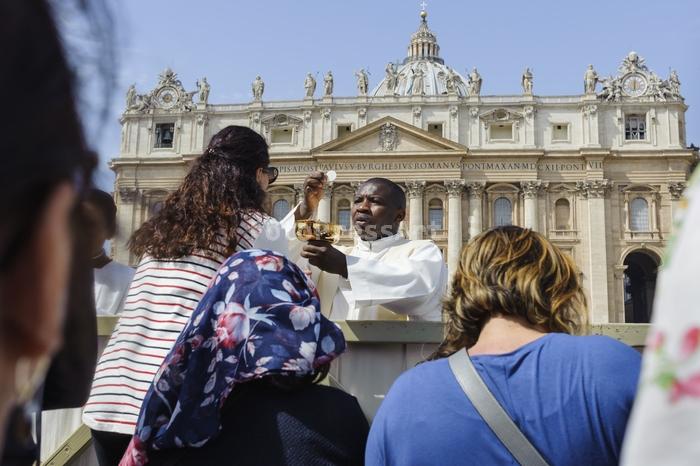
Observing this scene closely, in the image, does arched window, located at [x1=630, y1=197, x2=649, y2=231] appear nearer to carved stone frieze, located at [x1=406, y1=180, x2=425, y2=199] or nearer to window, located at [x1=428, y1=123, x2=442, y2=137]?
window, located at [x1=428, y1=123, x2=442, y2=137]

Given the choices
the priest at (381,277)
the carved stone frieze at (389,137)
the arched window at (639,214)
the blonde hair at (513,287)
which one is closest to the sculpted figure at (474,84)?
the carved stone frieze at (389,137)

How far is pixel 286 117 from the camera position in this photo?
114 ft

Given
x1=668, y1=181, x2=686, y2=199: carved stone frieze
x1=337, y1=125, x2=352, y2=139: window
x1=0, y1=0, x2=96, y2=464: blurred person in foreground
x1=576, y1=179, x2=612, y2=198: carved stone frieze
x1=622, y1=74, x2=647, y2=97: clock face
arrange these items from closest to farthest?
x1=0, y1=0, x2=96, y2=464: blurred person in foreground < x1=668, y1=181, x2=686, y2=199: carved stone frieze < x1=576, y1=179, x2=612, y2=198: carved stone frieze < x1=622, y1=74, x2=647, y2=97: clock face < x1=337, y1=125, x2=352, y2=139: window

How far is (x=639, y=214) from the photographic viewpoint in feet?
106

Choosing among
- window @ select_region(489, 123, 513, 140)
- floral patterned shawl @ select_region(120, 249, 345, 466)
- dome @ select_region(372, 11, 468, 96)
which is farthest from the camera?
dome @ select_region(372, 11, 468, 96)

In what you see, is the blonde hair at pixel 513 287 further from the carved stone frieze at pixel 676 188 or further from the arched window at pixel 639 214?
the carved stone frieze at pixel 676 188

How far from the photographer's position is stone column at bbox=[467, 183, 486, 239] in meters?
32.5

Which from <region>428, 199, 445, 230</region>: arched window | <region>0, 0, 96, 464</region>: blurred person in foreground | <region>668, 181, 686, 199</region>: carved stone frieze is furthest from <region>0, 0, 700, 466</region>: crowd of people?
<region>668, 181, 686, 199</region>: carved stone frieze

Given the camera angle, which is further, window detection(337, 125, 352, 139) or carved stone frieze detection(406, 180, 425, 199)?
window detection(337, 125, 352, 139)

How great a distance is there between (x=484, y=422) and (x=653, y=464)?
1.04 metres

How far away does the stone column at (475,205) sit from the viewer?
32.5 meters

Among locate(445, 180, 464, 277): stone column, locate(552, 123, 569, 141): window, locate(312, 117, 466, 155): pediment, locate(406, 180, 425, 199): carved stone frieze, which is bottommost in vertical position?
locate(445, 180, 464, 277): stone column

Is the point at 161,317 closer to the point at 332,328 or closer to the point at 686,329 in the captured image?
the point at 332,328

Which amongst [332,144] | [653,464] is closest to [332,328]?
[653,464]
